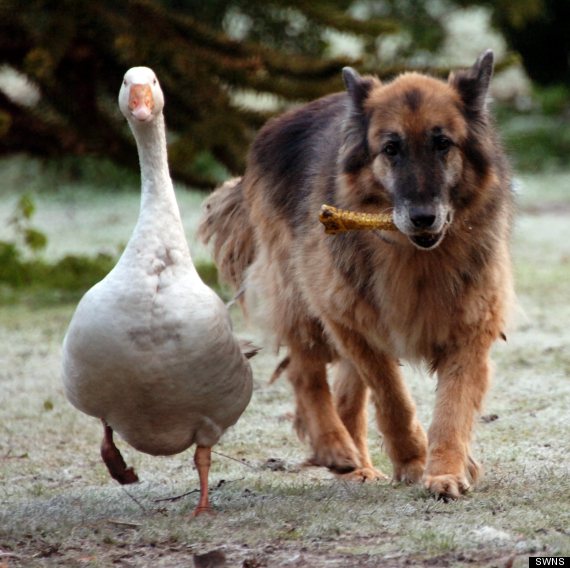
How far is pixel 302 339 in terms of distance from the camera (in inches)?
232

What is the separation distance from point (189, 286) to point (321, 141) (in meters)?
1.62

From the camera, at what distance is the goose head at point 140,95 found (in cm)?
456

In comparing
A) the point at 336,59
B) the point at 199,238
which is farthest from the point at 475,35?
the point at 199,238

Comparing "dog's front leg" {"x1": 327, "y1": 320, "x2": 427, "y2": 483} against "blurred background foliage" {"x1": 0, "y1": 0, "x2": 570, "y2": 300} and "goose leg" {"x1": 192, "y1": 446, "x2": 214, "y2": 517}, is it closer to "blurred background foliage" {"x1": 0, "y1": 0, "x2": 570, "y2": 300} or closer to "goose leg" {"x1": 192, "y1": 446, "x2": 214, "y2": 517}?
"goose leg" {"x1": 192, "y1": 446, "x2": 214, "y2": 517}

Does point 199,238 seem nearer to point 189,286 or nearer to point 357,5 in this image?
point 189,286

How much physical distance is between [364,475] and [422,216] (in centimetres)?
143

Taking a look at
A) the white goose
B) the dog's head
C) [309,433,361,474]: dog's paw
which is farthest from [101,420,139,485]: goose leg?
the dog's head

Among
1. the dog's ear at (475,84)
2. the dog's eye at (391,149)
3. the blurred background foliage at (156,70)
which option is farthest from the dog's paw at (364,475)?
the blurred background foliage at (156,70)

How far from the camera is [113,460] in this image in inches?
188

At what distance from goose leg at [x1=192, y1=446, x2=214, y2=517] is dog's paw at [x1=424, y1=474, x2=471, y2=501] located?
0.83 meters

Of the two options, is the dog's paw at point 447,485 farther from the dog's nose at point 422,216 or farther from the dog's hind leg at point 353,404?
the dog's hind leg at point 353,404

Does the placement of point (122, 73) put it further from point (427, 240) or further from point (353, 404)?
point (427, 240)

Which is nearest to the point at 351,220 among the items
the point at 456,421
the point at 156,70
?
the point at 456,421

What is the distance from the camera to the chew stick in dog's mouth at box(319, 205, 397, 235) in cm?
486
